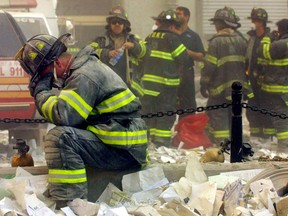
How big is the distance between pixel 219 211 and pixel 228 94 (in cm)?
599

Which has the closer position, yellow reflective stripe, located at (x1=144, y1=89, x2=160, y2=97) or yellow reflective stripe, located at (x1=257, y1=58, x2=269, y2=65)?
yellow reflective stripe, located at (x1=144, y1=89, x2=160, y2=97)

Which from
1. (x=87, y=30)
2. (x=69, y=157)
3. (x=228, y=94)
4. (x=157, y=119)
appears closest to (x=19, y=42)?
(x=157, y=119)

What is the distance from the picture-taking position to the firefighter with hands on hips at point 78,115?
6262mm

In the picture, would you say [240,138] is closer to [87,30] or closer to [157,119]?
[157,119]

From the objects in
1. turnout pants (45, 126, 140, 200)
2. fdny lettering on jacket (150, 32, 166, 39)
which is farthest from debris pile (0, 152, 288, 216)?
fdny lettering on jacket (150, 32, 166, 39)

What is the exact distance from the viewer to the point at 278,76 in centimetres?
1211

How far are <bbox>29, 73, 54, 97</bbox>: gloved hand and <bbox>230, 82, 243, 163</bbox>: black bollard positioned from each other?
1.67 m

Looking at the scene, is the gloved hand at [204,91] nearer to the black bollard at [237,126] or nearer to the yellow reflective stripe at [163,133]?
the yellow reflective stripe at [163,133]

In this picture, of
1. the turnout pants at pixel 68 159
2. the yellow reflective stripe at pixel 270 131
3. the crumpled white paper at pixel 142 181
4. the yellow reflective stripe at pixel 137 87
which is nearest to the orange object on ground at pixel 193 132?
the yellow reflective stripe at pixel 137 87

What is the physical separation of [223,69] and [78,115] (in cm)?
626

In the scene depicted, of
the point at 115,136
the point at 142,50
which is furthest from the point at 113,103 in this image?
the point at 142,50

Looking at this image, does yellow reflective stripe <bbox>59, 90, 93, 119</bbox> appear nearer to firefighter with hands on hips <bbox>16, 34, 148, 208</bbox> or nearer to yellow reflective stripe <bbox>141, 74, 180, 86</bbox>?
firefighter with hands on hips <bbox>16, 34, 148, 208</bbox>

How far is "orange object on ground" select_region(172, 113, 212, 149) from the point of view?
39.0 ft

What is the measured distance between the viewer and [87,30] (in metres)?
15.3
